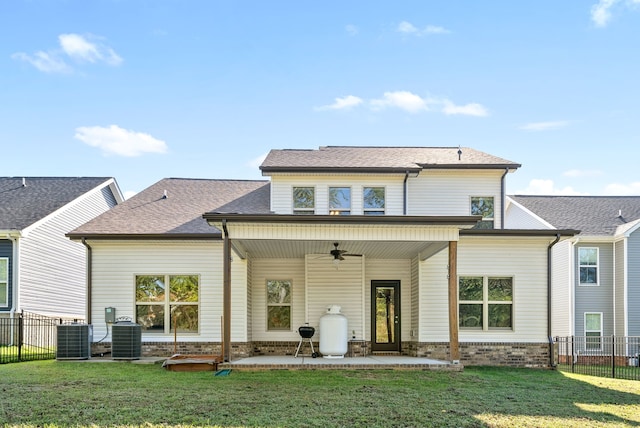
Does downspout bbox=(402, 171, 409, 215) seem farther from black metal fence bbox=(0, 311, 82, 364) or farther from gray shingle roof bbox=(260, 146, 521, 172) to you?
black metal fence bbox=(0, 311, 82, 364)

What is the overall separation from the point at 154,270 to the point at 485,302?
27.2 feet

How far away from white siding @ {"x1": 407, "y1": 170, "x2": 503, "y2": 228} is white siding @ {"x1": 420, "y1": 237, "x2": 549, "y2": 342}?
7.49 feet

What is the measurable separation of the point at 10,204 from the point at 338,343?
1292cm

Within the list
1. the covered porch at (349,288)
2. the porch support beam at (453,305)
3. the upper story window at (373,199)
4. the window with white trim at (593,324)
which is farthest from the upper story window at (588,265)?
the porch support beam at (453,305)

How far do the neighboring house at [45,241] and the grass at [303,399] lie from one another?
7402 mm

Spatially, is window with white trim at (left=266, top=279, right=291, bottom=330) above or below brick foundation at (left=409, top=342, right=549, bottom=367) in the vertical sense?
above

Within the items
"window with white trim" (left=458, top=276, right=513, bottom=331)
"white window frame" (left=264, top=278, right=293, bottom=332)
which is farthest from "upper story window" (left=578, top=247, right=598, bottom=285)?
"white window frame" (left=264, top=278, right=293, bottom=332)

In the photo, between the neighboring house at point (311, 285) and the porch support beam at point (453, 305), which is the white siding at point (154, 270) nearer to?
the neighboring house at point (311, 285)

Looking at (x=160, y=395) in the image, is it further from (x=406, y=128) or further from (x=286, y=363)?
(x=406, y=128)

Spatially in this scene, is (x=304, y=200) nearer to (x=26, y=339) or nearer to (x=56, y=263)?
(x=26, y=339)

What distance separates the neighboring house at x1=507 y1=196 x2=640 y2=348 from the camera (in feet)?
72.9

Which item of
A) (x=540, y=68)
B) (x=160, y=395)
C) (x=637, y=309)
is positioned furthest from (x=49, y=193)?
(x=637, y=309)

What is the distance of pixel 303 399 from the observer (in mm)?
9031

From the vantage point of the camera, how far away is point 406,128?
76.8ft
